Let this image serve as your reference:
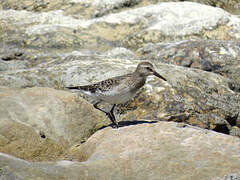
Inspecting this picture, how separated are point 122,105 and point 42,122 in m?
3.13

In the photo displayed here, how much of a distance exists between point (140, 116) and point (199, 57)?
470 centimetres

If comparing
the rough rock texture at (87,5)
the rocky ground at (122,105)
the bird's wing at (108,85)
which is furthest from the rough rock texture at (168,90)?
the rough rock texture at (87,5)

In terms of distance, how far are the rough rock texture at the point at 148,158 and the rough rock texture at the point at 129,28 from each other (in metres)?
10.1

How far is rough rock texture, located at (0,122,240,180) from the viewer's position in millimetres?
6777

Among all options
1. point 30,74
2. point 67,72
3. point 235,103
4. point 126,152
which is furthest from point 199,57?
point 126,152

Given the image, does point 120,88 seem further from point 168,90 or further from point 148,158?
point 148,158

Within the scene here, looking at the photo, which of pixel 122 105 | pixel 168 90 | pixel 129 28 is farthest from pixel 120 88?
pixel 129 28

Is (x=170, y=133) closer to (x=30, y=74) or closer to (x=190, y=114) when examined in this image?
(x=190, y=114)

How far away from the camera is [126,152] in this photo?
7.95 m

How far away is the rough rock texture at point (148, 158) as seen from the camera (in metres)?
6.78

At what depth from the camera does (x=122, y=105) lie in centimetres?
1180

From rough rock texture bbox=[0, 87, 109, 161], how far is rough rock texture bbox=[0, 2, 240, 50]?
28.2 ft

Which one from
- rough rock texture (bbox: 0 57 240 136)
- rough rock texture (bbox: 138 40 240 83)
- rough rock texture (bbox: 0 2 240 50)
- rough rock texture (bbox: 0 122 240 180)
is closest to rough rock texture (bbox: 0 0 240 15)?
rough rock texture (bbox: 0 2 240 50)

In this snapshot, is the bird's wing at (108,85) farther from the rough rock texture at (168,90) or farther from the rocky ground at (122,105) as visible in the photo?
the rough rock texture at (168,90)
